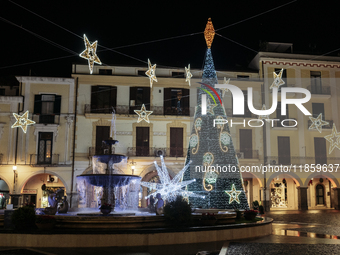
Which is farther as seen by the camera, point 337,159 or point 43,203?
point 337,159

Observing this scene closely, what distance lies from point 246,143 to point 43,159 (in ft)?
46.5

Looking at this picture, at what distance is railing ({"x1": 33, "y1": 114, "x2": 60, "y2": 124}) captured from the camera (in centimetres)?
2573

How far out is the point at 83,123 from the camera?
25984mm

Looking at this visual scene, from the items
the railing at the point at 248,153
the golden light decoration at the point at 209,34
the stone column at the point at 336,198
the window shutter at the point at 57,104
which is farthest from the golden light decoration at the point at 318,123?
the window shutter at the point at 57,104

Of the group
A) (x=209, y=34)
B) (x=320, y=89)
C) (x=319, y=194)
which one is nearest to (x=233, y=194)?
(x=209, y=34)

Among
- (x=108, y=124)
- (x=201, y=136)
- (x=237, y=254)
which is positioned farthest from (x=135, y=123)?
(x=237, y=254)

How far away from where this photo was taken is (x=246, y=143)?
27.7 m

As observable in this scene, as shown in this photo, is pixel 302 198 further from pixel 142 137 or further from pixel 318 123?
pixel 142 137

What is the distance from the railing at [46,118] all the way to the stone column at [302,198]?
17889mm

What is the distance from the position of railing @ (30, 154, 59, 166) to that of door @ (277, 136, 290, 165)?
51.8 ft

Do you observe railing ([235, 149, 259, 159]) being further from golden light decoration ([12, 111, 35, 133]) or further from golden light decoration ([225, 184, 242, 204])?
golden light decoration ([12, 111, 35, 133])

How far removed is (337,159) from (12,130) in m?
23.2

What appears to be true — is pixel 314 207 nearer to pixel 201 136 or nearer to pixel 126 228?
pixel 201 136

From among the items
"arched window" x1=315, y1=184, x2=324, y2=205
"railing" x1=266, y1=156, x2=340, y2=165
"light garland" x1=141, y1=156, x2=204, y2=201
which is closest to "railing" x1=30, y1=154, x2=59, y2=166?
"light garland" x1=141, y1=156, x2=204, y2=201
